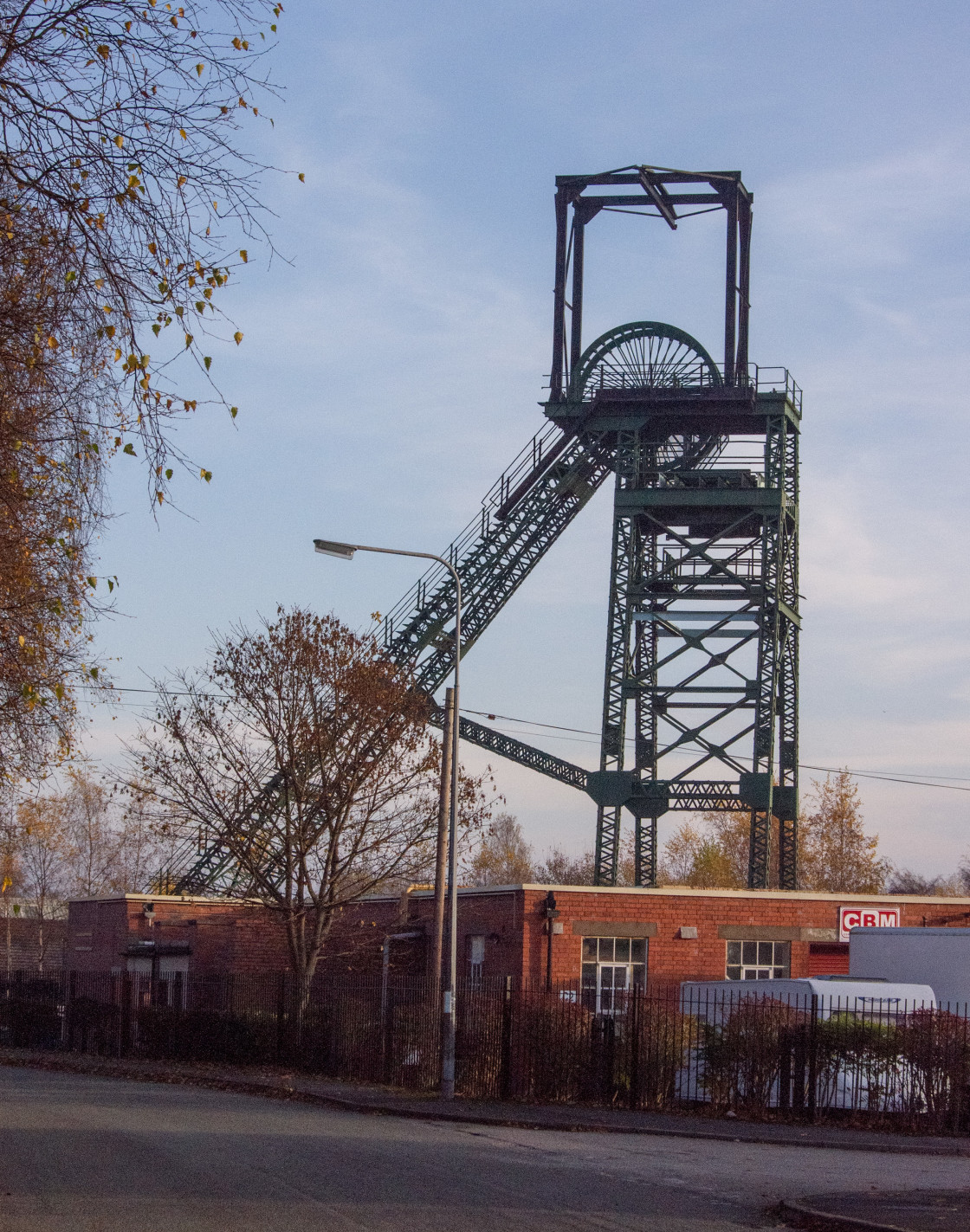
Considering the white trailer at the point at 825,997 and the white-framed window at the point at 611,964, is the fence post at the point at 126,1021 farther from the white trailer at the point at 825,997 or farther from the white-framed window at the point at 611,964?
the white trailer at the point at 825,997

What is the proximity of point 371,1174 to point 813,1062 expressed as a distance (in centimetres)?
1015

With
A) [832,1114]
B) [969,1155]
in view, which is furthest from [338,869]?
[969,1155]

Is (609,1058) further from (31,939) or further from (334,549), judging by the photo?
(31,939)

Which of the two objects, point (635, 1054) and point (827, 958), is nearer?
point (635, 1054)

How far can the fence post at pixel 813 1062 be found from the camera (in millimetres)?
21906

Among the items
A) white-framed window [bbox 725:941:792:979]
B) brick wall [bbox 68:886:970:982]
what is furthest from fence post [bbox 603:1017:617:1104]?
white-framed window [bbox 725:941:792:979]

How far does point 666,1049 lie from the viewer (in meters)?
23.1

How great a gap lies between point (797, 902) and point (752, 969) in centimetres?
196

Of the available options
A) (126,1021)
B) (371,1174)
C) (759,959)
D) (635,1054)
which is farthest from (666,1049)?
(126,1021)

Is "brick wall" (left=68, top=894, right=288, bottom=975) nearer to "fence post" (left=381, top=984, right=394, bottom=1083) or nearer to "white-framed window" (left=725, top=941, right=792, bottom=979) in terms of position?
"white-framed window" (left=725, top=941, right=792, bottom=979)

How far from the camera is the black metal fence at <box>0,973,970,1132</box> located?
21.9m

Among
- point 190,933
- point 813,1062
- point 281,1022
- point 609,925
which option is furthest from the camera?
point 190,933

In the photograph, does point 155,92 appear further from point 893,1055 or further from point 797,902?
point 797,902

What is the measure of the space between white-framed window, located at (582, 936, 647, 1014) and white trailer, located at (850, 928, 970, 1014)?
632 centimetres
